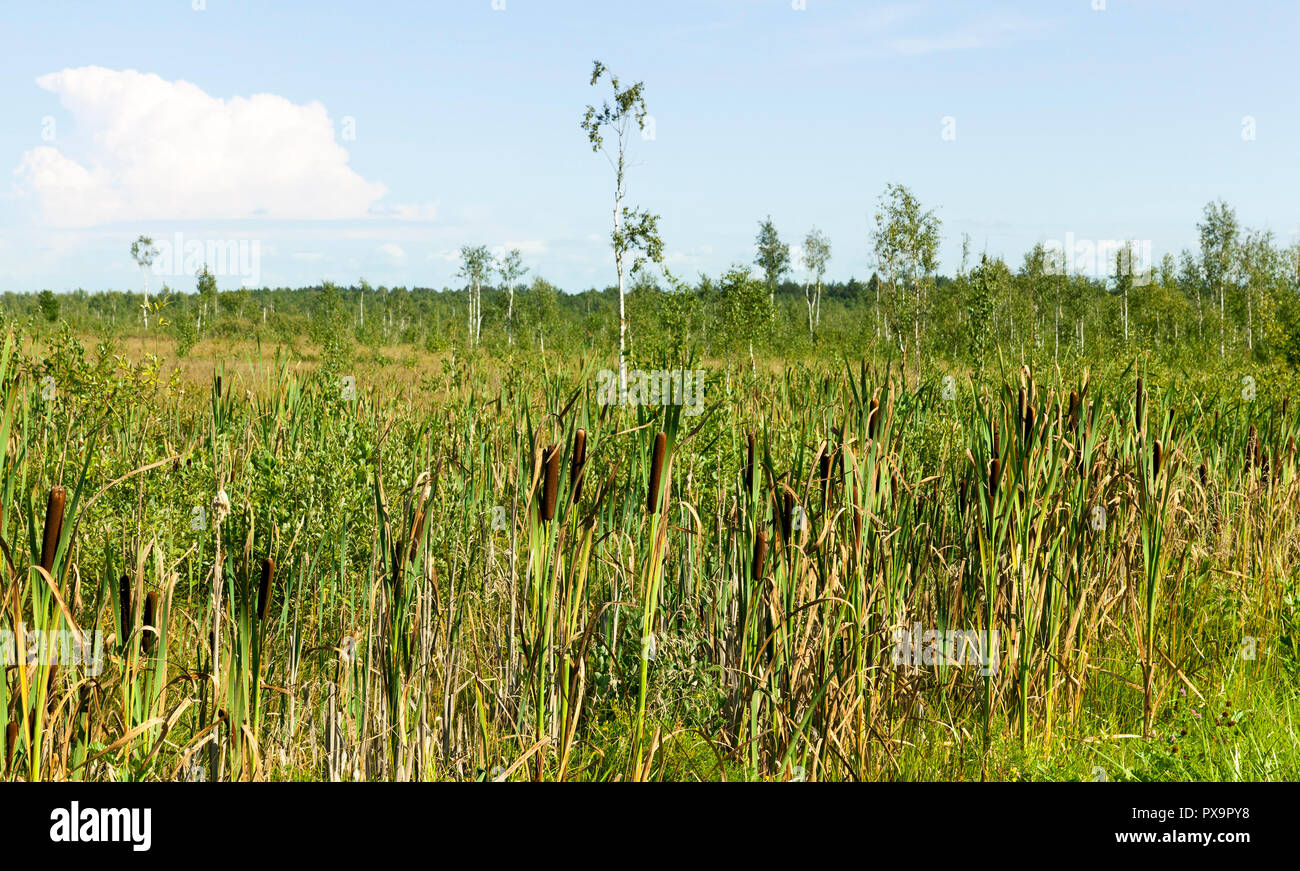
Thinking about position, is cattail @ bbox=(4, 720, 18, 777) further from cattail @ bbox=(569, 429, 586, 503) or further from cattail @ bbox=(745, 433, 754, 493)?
cattail @ bbox=(745, 433, 754, 493)

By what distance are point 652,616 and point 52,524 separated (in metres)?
1.34

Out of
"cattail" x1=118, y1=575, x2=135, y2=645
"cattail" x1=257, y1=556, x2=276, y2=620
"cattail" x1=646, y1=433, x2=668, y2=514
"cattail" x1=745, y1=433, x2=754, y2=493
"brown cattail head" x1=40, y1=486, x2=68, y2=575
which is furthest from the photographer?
"cattail" x1=745, y1=433, x2=754, y2=493

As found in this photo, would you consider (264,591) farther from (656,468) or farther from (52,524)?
(656,468)

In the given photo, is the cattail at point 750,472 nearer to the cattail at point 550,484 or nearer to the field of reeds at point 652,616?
the field of reeds at point 652,616

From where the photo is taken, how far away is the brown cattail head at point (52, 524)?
5.32 feet

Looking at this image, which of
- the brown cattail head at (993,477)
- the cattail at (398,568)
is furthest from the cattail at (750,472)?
the cattail at (398,568)

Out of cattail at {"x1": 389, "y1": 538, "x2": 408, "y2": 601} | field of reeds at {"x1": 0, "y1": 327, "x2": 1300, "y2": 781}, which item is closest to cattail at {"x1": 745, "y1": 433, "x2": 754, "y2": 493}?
field of reeds at {"x1": 0, "y1": 327, "x2": 1300, "y2": 781}

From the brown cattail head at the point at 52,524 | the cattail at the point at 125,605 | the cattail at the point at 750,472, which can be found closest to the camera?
the brown cattail head at the point at 52,524

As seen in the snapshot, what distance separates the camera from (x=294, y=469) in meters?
3.87

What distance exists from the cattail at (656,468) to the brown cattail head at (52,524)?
114cm

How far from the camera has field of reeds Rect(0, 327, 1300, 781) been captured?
2.18 meters

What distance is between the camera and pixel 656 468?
1824 mm
